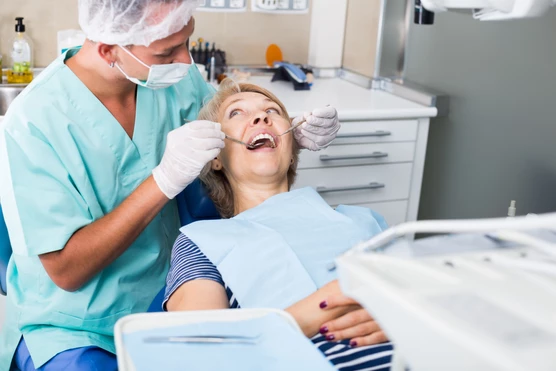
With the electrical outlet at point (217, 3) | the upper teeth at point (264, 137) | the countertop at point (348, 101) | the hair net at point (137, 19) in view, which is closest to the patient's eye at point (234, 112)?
the upper teeth at point (264, 137)

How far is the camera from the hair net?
1482 millimetres

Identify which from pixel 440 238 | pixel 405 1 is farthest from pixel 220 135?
pixel 405 1

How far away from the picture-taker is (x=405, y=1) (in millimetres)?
2916

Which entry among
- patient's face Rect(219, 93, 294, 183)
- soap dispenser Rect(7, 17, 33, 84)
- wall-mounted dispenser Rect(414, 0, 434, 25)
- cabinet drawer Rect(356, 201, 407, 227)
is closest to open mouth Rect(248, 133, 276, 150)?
patient's face Rect(219, 93, 294, 183)

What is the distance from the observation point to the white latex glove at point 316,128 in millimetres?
1845

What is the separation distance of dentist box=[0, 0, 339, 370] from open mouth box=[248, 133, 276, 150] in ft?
0.49

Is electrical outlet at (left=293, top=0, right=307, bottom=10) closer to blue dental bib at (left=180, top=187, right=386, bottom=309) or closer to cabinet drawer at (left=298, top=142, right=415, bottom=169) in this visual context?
cabinet drawer at (left=298, top=142, right=415, bottom=169)

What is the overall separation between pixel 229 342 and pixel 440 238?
0.32m

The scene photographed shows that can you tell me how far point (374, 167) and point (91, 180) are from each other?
4.23 ft

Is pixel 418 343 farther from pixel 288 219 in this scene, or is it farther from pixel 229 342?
pixel 288 219

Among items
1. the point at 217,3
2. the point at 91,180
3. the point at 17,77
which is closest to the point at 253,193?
the point at 91,180

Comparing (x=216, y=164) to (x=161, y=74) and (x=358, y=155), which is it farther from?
(x=358, y=155)

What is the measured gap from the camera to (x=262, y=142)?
174 cm

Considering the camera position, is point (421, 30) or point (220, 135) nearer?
point (220, 135)
